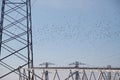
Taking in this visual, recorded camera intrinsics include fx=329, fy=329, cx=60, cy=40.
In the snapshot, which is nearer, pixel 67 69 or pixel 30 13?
pixel 67 69

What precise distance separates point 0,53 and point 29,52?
2768 mm

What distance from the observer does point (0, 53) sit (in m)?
31.5

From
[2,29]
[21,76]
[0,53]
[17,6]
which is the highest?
[17,6]

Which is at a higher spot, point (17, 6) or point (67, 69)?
point (17, 6)

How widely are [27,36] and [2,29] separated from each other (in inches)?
107

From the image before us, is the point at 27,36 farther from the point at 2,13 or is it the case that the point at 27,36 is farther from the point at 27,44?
the point at 2,13

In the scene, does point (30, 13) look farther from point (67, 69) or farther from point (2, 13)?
point (67, 69)

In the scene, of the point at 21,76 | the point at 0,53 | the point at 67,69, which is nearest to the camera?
the point at 67,69

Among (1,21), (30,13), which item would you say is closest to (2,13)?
(1,21)

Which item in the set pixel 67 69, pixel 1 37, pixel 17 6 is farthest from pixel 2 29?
pixel 67 69

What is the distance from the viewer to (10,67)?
31938 mm

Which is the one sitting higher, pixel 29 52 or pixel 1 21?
pixel 1 21

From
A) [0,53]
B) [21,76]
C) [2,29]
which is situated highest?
[2,29]

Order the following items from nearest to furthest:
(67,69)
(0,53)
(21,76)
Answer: (67,69) < (0,53) < (21,76)
